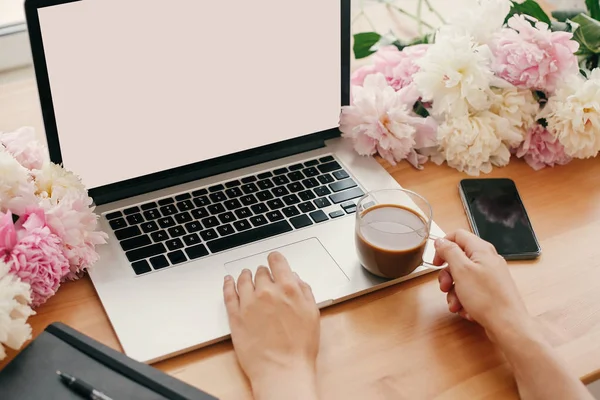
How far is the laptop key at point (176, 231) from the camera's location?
99 cm

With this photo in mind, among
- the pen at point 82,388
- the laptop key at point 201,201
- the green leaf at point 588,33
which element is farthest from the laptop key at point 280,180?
the green leaf at point 588,33

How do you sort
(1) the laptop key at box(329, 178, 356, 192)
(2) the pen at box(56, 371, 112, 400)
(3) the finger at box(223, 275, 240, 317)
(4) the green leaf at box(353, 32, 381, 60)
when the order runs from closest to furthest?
(2) the pen at box(56, 371, 112, 400) < (3) the finger at box(223, 275, 240, 317) < (1) the laptop key at box(329, 178, 356, 192) < (4) the green leaf at box(353, 32, 381, 60)

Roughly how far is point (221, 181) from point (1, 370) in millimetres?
419

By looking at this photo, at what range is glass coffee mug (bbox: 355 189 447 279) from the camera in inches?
35.7

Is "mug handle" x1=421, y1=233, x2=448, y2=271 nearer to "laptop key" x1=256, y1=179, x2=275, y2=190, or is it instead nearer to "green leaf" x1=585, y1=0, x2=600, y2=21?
"laptop key" x1=256, y1=179, x2=275, y2=190

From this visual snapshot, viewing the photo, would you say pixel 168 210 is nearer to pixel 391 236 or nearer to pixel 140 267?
pixel 140 267

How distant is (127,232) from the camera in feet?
3.24

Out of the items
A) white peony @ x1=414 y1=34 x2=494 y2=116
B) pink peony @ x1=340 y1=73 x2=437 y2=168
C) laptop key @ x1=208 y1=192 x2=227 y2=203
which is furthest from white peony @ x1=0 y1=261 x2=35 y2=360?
white peony @ x1=414 y1=34 x2=494 y2=116

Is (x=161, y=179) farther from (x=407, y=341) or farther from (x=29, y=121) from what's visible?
(x=407, y=341)

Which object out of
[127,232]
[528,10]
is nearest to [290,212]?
[127,232]

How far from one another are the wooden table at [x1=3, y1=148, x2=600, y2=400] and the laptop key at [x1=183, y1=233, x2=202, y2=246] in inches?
5.6

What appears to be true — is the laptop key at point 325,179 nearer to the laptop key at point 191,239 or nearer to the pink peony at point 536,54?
the laptop key at point 191,239

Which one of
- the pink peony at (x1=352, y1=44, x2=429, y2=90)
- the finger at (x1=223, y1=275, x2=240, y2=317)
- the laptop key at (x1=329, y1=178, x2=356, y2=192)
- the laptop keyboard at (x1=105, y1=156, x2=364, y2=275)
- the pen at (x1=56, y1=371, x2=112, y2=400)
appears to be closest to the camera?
the pen at (x1=56, y1=371, x2=112, y2=400)

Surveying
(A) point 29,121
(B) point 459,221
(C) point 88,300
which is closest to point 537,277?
(B) point 459,221
